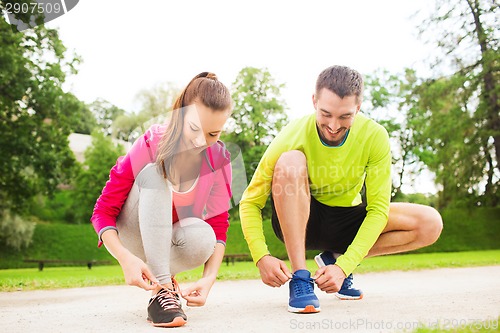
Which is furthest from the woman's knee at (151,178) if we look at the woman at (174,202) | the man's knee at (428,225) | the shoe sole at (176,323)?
the man's knee at (428,225)

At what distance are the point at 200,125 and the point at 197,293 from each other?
0.88m

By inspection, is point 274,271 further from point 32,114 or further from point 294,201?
point 32,114

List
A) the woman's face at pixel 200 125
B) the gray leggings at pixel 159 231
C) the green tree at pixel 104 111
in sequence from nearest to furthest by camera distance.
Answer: the gray leggings at pixel 159 231
the woman's face at pixel 200 125
the green tree at pixel 104 111

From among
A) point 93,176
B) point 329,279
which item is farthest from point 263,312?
point 93,176

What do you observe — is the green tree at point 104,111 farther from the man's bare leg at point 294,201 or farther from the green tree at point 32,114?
the man's bare leg at point 294,201

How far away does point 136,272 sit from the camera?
8.86 feet

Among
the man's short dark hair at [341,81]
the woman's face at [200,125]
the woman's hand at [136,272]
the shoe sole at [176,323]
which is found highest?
the man's short dark hair at [341,81]

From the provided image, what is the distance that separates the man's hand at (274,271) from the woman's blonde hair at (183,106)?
80cm

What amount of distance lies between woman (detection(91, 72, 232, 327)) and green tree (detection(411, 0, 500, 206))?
21.1 metres

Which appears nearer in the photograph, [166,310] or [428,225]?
[166,310]

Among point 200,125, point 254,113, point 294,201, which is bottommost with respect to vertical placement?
point 294,201

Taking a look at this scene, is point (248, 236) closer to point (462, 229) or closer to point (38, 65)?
point (38, 65)

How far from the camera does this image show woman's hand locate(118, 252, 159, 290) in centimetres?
268

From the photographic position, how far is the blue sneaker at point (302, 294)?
3.07 metres
